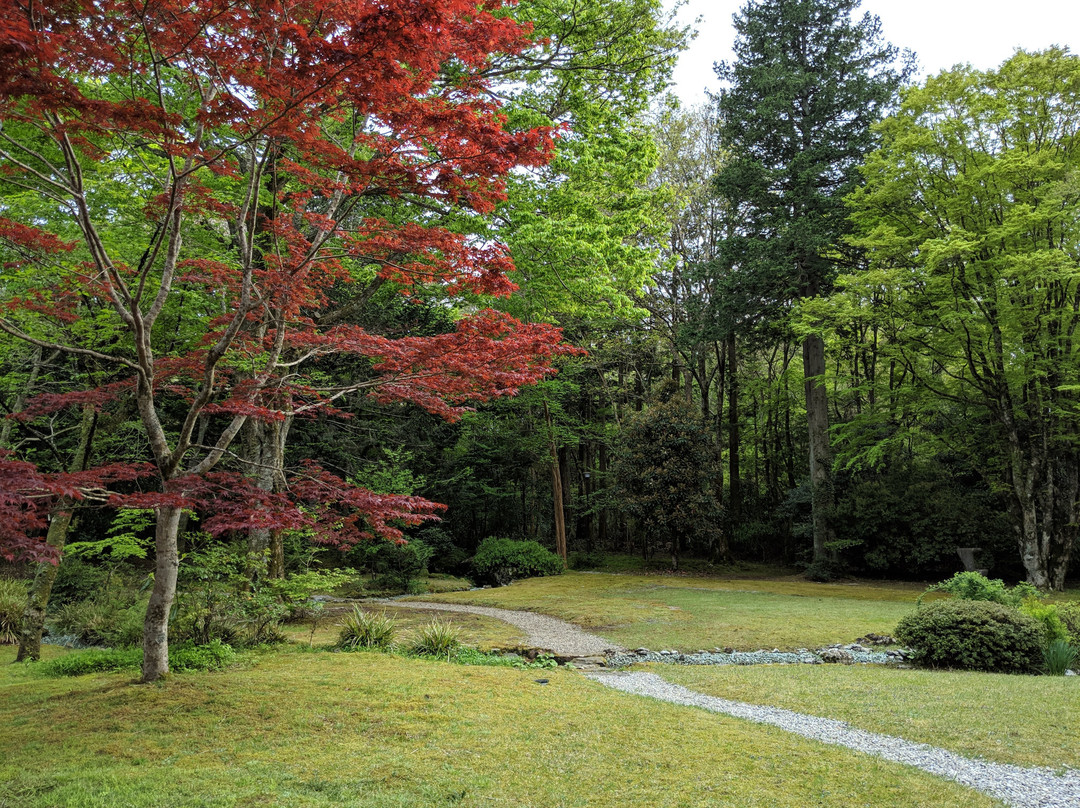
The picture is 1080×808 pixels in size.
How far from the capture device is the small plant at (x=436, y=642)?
303 inches

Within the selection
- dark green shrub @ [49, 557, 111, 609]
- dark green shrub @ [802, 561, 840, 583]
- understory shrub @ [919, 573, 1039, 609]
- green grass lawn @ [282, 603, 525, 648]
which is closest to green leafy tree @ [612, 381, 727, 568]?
dark green shrub @ [802, 561, 840, 583]

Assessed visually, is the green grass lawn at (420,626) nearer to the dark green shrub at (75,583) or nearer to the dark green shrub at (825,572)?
the dark green shrub at (75,583)

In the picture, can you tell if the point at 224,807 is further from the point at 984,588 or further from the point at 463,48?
the point at 984,588

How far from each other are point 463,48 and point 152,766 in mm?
5439

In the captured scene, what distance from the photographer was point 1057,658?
7.18 metres

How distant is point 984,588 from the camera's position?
9.05 metres

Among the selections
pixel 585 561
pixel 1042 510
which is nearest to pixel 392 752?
pixel 1042 510

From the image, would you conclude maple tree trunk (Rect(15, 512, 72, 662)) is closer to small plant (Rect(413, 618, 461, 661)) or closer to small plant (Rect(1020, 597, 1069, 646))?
small plant (Rect(413, 618, 461, 661))

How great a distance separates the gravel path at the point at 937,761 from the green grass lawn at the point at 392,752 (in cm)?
22

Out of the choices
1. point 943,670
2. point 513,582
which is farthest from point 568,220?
point 513,582

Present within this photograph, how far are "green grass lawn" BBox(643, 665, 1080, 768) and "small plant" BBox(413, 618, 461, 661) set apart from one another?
2.53 metres

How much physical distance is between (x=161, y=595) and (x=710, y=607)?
9.85m

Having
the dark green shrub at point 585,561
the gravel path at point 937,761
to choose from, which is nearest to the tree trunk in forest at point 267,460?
the gravel path at point 937,761

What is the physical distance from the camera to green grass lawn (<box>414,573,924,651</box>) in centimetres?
932
